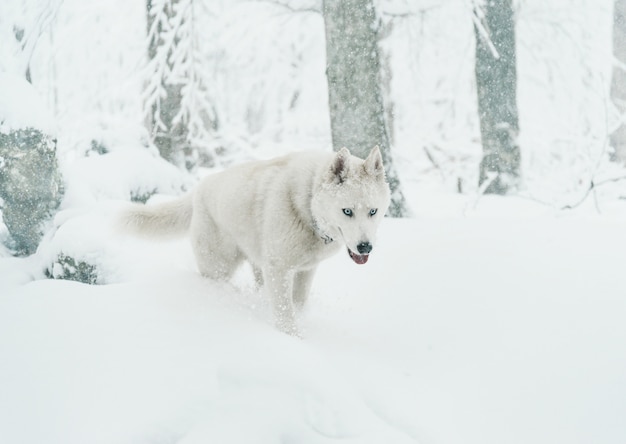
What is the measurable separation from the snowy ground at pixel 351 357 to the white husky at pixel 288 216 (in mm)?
261

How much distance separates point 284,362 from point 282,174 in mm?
1427

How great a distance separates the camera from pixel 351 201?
3.22m

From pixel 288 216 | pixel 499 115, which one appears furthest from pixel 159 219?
pixel 499 115

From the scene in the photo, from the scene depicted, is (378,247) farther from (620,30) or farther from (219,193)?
(620,30)

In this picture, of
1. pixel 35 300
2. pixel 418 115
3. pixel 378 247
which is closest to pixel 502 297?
pixel 378 247

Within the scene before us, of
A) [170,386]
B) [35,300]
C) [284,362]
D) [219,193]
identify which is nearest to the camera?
[170,386]

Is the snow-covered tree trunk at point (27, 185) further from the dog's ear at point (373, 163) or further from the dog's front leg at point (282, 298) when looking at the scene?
the dog's ear at point (373, 163)

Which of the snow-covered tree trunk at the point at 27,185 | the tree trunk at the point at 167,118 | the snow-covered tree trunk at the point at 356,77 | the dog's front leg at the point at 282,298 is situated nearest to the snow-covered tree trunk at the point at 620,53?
the snow-covered tree trunk at the point at 356,77

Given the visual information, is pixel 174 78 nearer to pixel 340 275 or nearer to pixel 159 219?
pixel 159 219

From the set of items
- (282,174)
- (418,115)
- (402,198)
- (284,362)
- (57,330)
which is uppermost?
(282,174)

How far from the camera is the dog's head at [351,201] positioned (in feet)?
10.4

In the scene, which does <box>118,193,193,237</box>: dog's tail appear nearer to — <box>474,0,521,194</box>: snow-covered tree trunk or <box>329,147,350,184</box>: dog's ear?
<box>329,147,350,184</box>: dog's ear

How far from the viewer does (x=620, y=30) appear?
1022 centimetres

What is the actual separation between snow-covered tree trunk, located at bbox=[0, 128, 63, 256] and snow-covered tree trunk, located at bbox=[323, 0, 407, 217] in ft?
9.79
